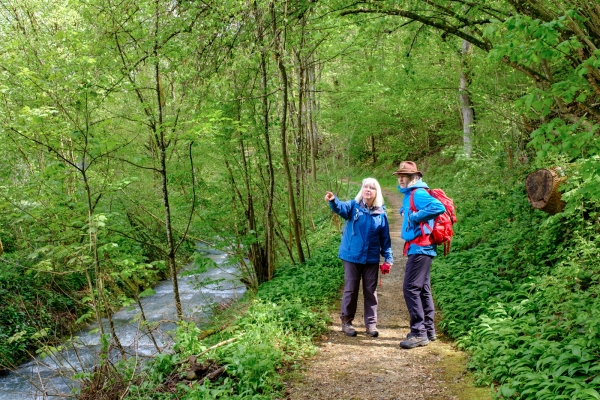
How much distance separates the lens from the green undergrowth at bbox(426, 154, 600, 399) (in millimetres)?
3627

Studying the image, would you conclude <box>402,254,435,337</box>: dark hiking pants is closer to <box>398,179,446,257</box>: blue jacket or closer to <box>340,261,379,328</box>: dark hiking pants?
<box>398,179,446,257</box>: blue jacket

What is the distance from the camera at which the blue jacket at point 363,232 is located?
5496mm

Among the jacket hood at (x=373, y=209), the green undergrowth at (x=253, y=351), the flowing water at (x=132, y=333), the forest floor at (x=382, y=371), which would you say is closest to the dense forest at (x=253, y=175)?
the green undergrowth at (x=253, y=351)

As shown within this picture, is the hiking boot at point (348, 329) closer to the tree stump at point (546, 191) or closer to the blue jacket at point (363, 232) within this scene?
the blue jacket at point (363, 232)

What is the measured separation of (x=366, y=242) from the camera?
5.50 m

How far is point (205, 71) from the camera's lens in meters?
6.70

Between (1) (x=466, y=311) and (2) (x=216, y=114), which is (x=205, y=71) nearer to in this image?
(2) (x=216, y=114)

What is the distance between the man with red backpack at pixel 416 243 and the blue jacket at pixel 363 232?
35cm

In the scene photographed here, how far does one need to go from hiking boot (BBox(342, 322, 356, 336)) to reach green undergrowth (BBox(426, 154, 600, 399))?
1.20 m

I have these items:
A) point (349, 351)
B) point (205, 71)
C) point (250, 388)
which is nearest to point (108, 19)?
point (205, 71)

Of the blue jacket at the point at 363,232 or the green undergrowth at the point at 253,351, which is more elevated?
the blue jacket at the point at 363,232

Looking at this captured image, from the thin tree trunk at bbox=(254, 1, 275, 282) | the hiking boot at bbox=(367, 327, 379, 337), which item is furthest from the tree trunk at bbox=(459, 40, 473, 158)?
the hiking boot at bbox=(367, 327, 379, 337)

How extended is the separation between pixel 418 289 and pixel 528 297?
133cm

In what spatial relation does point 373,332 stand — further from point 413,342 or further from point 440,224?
point 440,224
